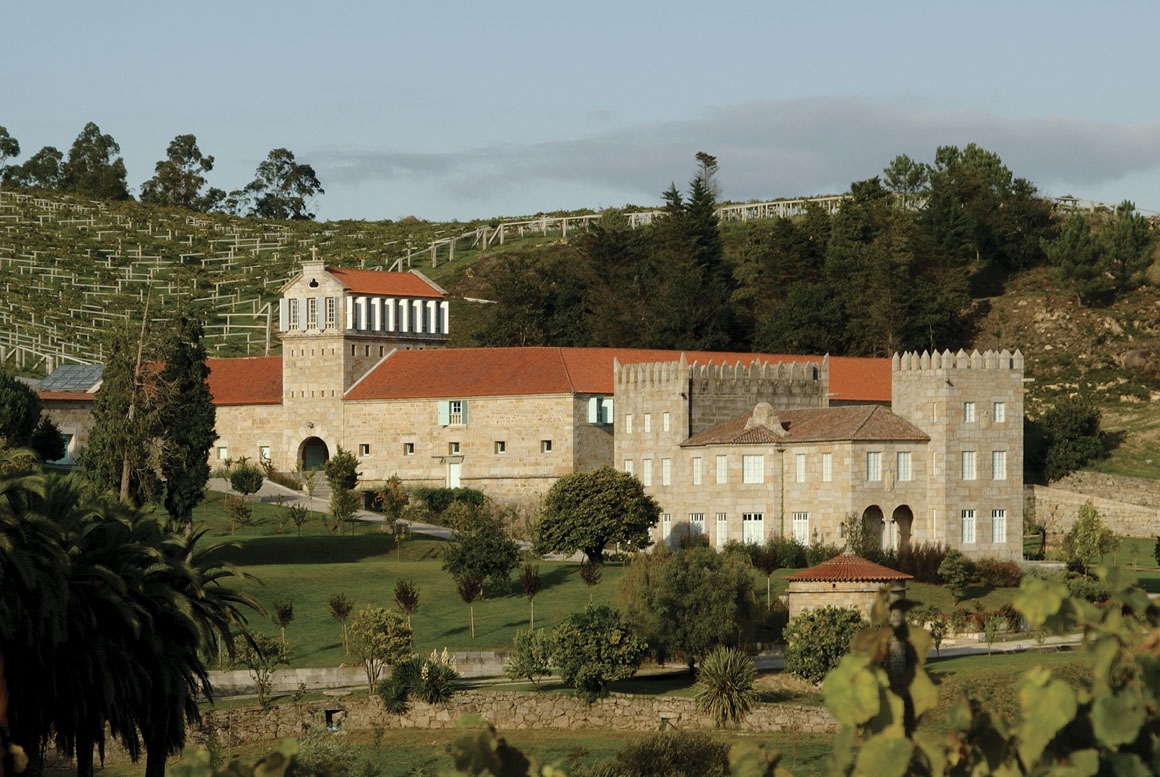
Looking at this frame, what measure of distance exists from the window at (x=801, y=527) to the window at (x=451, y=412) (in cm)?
1664

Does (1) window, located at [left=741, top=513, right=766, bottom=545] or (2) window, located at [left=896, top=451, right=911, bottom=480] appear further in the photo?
(1) window, located at [left=741, top=513, right=766, bottom=545]

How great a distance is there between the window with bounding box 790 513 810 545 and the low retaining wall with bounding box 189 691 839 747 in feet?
70.8

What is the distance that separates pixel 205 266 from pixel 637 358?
5806 centimetres

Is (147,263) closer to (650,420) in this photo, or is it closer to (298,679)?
(650,420)

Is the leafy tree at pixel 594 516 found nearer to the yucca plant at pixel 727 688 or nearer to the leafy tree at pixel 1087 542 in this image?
the leafy tree at pixel 1087 542

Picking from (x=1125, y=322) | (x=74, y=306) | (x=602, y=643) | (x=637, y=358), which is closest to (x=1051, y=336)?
(x=1125, y=322)

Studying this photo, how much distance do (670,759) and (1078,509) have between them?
139ft

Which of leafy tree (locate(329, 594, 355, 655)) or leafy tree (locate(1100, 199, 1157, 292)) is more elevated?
leafy tree (locate(1100, 199, 1157, 292))

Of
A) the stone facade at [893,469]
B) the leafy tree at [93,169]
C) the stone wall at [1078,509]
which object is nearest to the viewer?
the stone facade at [893,469]

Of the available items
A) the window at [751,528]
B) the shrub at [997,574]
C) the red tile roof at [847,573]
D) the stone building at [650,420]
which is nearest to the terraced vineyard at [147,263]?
the stone building at [650,420]

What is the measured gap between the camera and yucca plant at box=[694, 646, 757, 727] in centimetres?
3438

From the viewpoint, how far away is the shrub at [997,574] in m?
51.9

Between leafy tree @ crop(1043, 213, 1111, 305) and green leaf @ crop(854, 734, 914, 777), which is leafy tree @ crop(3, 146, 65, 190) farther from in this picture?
green leaf @ crop(854, 734, 914, 777)

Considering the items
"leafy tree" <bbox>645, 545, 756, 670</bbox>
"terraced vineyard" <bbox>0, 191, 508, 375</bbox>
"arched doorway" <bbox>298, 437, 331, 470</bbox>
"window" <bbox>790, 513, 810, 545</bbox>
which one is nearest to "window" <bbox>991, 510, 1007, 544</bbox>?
"window" <bbox>790, 513, 810, 545</bbox>
